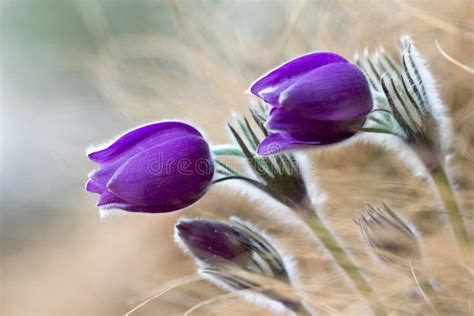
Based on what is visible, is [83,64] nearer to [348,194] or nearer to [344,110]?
[348,194]

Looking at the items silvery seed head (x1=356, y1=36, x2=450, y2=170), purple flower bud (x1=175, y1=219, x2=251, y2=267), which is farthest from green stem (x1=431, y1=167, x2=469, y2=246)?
purple flower bud (x1=175, y1=219, x2=251, y2=267)

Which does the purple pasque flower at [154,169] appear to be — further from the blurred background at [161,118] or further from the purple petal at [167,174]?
the blurred background at [161,118]

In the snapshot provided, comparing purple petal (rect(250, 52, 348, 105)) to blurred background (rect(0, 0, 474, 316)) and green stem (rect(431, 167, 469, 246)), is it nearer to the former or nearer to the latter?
green stem (rect(431, 167, 469, 246))

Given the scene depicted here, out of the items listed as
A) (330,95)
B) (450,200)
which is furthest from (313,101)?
(450,200)

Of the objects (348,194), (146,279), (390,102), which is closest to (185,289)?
(146,279)

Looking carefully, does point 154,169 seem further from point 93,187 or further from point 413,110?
point 413,110

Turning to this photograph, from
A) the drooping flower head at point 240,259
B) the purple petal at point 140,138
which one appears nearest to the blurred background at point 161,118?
the drooping flower head at point 240,259

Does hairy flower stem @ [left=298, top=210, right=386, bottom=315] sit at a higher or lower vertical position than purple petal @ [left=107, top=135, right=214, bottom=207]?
lower
